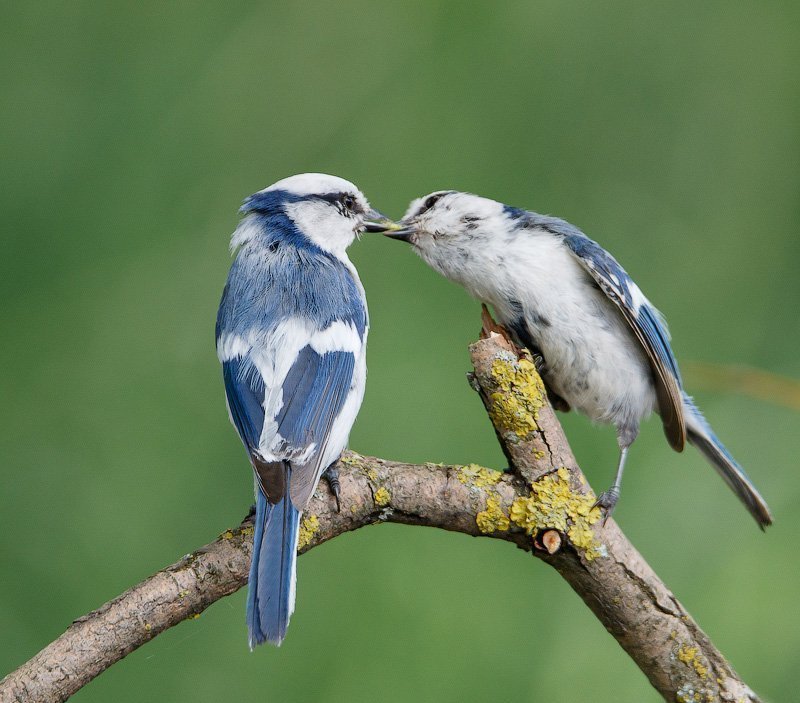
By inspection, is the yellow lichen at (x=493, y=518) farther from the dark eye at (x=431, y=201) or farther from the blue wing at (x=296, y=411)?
the dark eye at (x=431, y=201)

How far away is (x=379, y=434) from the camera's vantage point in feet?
6.27

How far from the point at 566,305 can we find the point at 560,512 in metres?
0.29

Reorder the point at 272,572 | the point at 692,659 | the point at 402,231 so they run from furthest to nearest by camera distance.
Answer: the point at 402,231
the point at 692,659
the point at 272,572

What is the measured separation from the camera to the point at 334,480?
1.09 m

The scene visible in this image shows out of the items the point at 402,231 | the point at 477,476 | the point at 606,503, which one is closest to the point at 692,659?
the point at 606,503

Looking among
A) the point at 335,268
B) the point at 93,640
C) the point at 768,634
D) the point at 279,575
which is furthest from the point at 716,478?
the point at 93,640

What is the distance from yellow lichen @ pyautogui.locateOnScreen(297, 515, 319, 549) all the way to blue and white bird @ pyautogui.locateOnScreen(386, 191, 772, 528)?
14.4 inches

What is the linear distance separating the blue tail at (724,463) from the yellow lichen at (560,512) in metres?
0.36

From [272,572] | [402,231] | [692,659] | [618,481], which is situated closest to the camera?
[272,572]

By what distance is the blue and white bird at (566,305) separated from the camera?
1.24 m

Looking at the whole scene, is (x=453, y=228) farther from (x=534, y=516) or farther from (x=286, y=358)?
(x=534, y=516)

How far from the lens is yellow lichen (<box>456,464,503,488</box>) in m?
1.10

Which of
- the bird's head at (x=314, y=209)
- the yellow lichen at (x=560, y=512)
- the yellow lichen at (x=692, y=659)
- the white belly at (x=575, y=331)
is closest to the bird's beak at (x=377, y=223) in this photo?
the bird's head at (x=314, y=209)

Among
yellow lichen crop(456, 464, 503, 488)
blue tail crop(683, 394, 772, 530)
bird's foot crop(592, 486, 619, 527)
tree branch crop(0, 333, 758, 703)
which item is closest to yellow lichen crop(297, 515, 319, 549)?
tree branch crop(0, 333, 758, 703)
